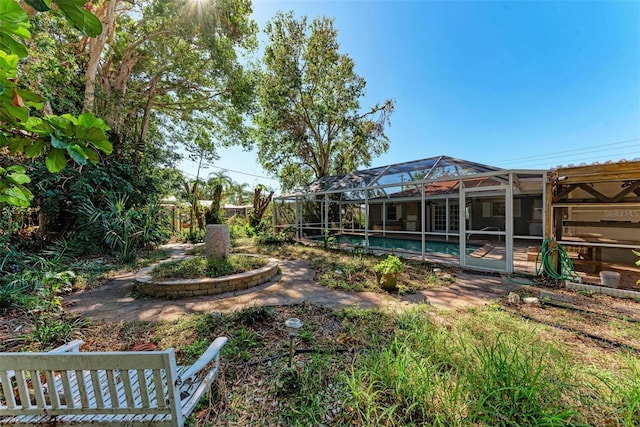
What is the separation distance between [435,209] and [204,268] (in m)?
13.4

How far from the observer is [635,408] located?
158 cm

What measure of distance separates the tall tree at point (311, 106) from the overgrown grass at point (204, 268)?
11074 mm

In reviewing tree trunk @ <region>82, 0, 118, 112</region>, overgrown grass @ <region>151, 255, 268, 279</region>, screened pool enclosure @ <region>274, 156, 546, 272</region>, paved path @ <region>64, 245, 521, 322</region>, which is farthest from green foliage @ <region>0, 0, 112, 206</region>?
tree trunk @ <region>82, 0, 118, 112</region>

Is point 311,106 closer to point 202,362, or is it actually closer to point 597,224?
point 597,224

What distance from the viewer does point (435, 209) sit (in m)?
14.5

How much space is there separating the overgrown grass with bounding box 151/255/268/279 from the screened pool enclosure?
483 cm

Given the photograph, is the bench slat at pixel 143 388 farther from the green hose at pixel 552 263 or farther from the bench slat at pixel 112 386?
the green hose at pixel 552 263

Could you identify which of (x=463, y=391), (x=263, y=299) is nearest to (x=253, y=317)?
(x=263, y=299)

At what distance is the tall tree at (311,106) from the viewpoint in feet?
45.6

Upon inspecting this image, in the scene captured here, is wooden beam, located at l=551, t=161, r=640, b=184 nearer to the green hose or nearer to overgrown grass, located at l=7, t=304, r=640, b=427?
the green hose

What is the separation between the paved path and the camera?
12.8 feet

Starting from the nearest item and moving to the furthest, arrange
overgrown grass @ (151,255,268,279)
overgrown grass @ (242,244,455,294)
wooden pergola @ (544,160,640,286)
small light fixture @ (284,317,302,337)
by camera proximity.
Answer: small light fixture @ (284,317,302,337) → wooden pergola @ (544,160,640,286) → overgrown grass @ (151,255,268,279) → overgrown grass @ (242,244,455,294)

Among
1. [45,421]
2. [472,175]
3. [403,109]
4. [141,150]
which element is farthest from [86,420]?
[403,109]

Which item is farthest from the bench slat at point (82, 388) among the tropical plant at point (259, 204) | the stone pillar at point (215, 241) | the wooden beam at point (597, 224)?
the tropical plant at point (259, 204)
